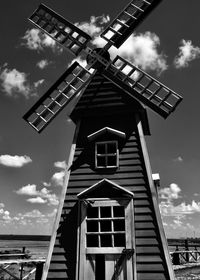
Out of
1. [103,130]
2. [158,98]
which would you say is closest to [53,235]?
[103,130]

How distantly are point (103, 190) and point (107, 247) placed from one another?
1.66m

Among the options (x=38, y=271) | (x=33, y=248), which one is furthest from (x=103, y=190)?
(x=33, y=248)

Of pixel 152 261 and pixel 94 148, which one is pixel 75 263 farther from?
pixel 94 148

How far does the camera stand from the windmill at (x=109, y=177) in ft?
26.1

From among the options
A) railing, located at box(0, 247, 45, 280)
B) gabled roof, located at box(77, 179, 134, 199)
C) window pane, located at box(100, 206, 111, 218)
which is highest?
gabled roof, located at box(77, 179, 134, 199)

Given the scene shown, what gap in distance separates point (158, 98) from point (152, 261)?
5287 millimetres

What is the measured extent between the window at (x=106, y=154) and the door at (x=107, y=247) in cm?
130

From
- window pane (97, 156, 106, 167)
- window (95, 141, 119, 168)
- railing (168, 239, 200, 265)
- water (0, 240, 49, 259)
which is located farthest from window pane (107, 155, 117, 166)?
railing (168, 239, 200, 265)

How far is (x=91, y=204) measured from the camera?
8.61 m

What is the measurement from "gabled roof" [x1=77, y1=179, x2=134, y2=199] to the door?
0.65 feet

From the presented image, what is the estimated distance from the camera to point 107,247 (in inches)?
320

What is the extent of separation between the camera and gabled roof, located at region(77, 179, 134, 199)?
8.68 metres

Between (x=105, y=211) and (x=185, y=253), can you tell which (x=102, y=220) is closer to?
(x=105, y=211)

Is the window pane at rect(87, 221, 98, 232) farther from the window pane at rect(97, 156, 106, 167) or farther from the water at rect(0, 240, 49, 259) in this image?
the water at rect(0, 240, 49, 259)
